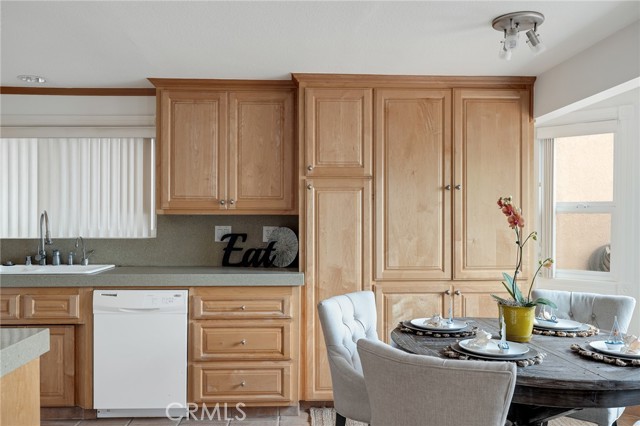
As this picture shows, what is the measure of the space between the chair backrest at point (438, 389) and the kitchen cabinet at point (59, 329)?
2.36 m

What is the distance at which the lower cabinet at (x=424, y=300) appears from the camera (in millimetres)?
3303

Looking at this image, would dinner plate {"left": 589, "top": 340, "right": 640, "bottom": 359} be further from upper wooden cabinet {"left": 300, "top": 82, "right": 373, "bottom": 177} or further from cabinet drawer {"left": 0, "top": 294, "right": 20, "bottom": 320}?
cabinet drawer {"left": 0, "top": 294, "right": 20, "bottom": 320}

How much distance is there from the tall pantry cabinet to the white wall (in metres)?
0.18

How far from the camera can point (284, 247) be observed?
360 cm

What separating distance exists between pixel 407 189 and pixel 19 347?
8.23 feet

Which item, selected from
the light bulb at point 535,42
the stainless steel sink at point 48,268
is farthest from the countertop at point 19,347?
the light bulb at point 535,42

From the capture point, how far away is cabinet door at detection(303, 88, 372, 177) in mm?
3311

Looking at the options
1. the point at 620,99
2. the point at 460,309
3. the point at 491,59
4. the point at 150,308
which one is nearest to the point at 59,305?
the point at 150,308

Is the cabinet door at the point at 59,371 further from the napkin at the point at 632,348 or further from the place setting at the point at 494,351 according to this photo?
the napkin at the point at 632,348

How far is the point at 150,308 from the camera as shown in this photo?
123 inches

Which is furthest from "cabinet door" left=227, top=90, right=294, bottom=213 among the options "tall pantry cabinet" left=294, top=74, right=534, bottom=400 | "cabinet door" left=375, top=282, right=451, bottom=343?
"cabinet door" left=375, top=282, right=451, bottom=343

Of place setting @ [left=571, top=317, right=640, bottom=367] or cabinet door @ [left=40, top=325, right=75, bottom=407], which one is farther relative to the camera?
cabinet door @ [left=40, top=325, right=75, bottom=407]

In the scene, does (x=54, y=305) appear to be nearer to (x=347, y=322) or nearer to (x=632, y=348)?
(x=347, y=322)

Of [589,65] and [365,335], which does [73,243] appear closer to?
[365,335]
